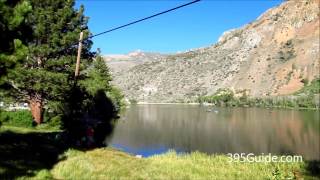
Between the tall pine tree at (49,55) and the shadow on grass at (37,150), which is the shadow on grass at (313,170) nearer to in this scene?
the shadow on grass at (37,150)

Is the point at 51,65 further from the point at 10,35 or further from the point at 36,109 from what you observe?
the point at 10,35

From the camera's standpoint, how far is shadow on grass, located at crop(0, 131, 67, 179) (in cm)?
1848

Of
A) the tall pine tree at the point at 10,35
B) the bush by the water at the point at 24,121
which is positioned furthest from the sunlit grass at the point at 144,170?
the bush by the water at the point at 24,121

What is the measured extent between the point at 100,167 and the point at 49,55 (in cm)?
3151

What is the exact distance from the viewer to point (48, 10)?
159ft

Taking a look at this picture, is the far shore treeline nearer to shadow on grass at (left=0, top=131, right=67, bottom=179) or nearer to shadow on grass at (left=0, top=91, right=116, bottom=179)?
shadow on grass at (left=0, top=91, right=116, bottom=179)

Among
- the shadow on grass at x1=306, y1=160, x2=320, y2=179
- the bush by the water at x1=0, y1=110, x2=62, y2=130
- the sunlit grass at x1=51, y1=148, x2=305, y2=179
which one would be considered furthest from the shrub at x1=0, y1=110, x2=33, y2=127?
the shadow on grass at x1=306, y1=160, x2=320, y2=179

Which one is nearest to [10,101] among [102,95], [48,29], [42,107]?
[42,107]

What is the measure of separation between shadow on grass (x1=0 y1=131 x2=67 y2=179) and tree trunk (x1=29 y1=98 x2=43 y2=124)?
1961 centimetres

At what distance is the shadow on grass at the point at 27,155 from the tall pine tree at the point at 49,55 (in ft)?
53.3

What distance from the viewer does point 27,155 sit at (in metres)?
23.2

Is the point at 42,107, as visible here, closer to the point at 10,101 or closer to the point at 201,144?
the point at 10,101

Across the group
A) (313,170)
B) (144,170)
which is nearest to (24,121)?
(144,170)

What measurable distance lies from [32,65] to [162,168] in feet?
104
